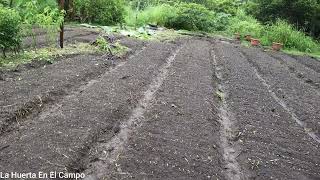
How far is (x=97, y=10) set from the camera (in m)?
18.5

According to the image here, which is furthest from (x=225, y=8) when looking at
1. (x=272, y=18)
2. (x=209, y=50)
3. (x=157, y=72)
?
(x=157, y=72)

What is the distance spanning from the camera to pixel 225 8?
26.3 m

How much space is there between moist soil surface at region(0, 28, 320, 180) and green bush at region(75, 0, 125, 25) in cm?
882

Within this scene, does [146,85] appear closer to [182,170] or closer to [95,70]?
[95,70]

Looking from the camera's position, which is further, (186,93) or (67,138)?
(186,93)

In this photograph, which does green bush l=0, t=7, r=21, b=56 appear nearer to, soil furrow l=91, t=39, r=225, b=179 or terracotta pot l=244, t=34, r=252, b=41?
soil furrow l=91, t=39, r=225, b=179

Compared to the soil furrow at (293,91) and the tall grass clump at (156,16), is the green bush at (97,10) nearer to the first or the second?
the tall grass clump at (156,16)

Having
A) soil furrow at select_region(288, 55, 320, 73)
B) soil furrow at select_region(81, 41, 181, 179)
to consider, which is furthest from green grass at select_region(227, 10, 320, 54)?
soil furrow at select_region(81, 41, 181, 179)

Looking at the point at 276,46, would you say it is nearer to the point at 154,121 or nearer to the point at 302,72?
the point at 302,72

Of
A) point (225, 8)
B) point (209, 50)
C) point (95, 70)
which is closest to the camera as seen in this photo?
point (95, 70)

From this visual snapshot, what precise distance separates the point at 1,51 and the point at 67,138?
5.55m

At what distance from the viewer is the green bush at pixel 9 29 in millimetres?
8609

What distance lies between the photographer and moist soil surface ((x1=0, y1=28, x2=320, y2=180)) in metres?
4.50

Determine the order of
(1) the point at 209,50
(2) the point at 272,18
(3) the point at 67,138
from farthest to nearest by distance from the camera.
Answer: (2) the point at 272,18 < (1) the point at 209,50 < (3) the point at 67,138
